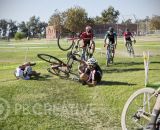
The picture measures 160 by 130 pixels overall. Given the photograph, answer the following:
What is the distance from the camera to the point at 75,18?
268 feet

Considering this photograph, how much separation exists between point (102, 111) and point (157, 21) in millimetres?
86993

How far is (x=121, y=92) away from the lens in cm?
1099

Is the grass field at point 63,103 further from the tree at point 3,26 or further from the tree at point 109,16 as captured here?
the tree at point 3,26

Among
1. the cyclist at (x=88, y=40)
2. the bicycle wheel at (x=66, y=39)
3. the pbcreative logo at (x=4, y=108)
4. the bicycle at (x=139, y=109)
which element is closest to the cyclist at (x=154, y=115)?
the bicycle at (x=139, y=109)

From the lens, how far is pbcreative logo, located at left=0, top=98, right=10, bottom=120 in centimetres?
843

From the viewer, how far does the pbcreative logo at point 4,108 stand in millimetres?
8430

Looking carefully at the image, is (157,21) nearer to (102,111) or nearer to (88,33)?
(88,33)

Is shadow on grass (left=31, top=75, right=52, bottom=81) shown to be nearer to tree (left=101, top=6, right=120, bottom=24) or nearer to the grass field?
the grass field

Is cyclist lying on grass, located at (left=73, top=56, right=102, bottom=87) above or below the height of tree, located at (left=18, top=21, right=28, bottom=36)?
below

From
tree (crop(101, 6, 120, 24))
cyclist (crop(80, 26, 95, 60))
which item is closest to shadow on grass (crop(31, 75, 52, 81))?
cyclist (crop(80, 26, 95, 60))

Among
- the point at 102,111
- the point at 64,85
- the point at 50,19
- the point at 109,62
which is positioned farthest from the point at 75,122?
the point at 50,19

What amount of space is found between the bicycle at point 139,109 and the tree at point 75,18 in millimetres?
72886

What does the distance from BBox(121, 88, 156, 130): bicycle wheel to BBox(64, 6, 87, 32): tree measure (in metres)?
72.9

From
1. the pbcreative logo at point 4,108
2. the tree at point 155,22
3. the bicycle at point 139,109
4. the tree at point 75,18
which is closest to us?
the bicycle at point 139,109
